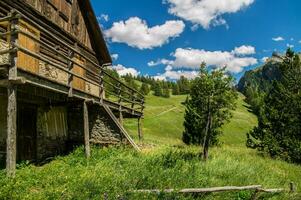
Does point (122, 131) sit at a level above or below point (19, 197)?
above

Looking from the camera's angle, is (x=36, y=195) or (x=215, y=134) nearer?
(x=36, y=195)

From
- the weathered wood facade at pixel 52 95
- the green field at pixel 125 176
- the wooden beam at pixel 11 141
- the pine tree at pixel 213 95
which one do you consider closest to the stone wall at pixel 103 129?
the weathered wood facade at pixel 52 95

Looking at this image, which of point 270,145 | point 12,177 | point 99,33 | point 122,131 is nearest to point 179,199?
point 12,177

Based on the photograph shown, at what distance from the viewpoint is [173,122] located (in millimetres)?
75250

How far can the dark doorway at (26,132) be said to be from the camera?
15492mm

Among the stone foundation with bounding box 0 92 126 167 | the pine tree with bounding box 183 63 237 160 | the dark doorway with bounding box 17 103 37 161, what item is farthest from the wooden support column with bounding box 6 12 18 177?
the pine tree with bounding box 183 63 237 160

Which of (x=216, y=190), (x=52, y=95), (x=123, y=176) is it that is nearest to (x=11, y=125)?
(x=123, y=176)

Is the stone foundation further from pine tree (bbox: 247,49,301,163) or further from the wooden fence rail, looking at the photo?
pine tree (bbox: 247,49,301,163)

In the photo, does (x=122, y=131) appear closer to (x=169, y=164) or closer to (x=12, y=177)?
(x=169, y=164)

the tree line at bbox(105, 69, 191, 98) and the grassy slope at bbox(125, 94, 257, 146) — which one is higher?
the tree line at bbox(105, 69, 191, 98)

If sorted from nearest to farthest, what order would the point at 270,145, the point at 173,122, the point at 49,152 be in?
the point at 49,152, the point at 270,145, the point at 173,122

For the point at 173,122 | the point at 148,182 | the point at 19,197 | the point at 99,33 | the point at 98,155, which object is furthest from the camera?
the point at 173,122

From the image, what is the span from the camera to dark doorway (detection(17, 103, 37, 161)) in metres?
15.5

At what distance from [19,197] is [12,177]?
62.8 inches
